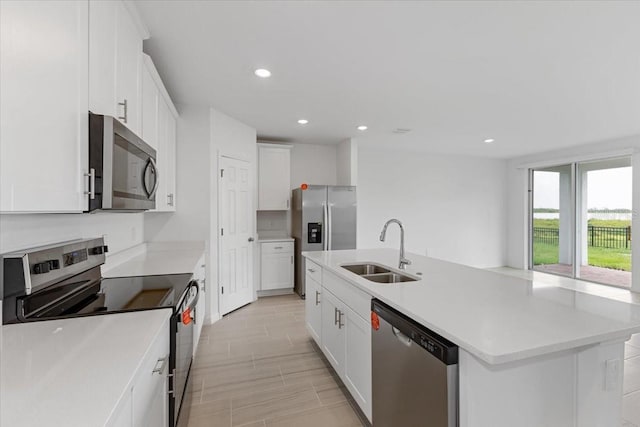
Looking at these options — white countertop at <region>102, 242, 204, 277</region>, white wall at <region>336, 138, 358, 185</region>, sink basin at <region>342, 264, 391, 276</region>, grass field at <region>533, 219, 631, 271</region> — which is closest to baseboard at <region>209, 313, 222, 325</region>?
white countertop at <region>102, 242, 204, 277</region>

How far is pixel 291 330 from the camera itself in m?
3.28

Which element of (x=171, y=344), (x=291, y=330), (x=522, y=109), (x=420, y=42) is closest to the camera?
(x=171, y=344)

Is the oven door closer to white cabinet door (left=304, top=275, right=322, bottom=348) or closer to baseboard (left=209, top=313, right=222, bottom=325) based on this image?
white cabinet door (left=304, top=275, right=322, bottom=348)

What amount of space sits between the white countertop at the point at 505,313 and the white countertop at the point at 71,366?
3.37 ft

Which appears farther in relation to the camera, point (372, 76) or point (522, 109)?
point (522, 109)

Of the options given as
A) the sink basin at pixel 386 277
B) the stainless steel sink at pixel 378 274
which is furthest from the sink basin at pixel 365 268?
the sink basin at pixel 386 277

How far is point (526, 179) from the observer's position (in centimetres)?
656

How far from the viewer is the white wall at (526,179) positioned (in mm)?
4773

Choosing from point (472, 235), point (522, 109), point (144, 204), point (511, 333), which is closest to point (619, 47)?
point (522, 109)

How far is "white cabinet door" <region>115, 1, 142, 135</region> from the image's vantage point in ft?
5.14

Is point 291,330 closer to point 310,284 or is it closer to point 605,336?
point 310,284

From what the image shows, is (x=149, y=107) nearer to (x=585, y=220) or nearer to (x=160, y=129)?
(x=160, y=129)

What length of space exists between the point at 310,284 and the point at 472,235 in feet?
17.1

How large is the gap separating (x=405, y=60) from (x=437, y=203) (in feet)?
14.9
